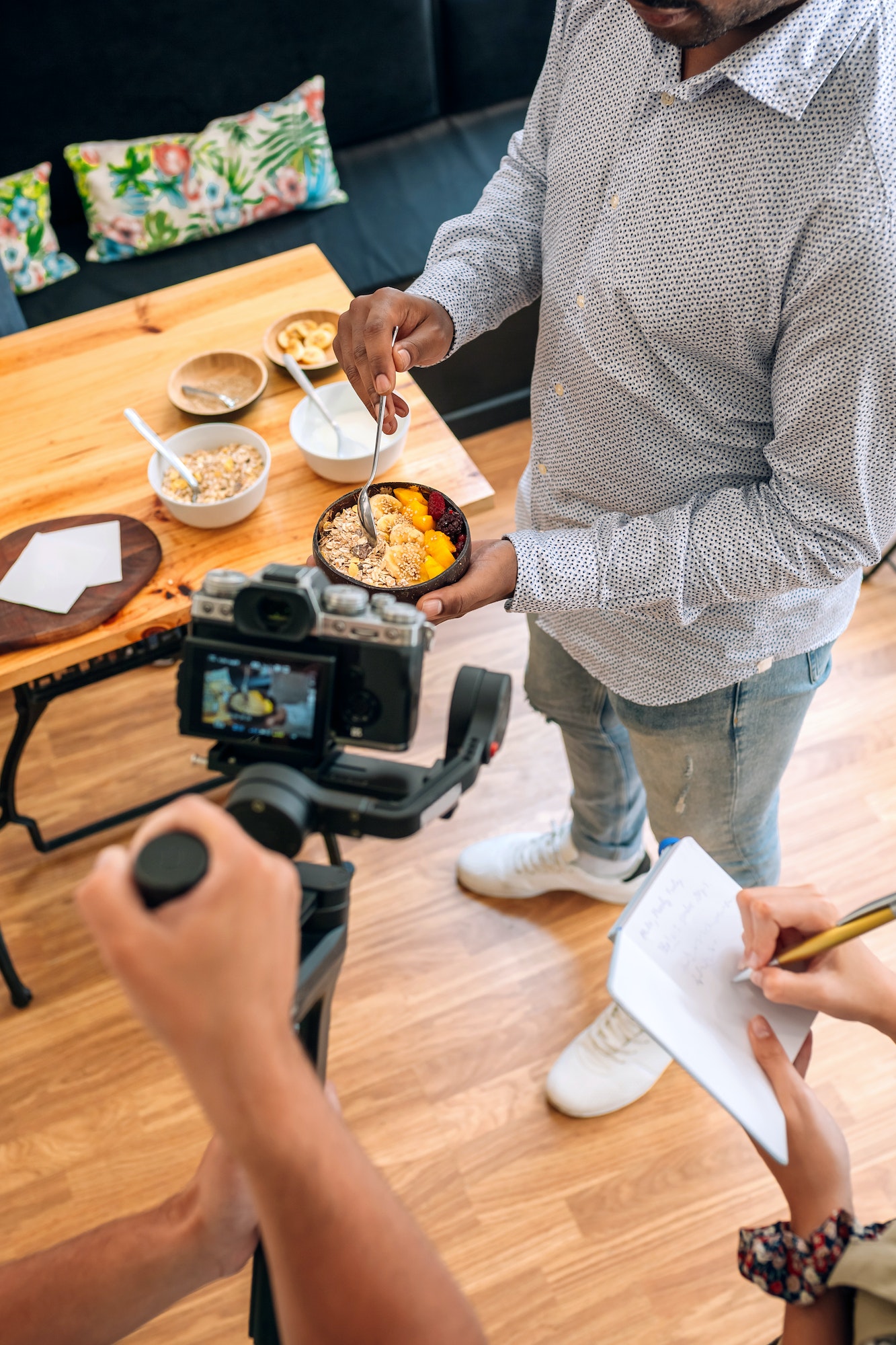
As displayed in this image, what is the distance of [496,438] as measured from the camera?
2.79m

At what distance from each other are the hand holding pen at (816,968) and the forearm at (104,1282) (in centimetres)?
59

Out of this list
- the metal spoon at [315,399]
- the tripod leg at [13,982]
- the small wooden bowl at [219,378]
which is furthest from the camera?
the tripod leg at [13,982]

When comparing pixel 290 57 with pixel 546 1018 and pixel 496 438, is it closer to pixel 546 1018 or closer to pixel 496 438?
pixel 496 438

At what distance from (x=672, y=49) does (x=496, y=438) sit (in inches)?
74.6

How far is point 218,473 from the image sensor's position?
4.89ft

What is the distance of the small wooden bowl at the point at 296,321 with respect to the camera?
5.34ft

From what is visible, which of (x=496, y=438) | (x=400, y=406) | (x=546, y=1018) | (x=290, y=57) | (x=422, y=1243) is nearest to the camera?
(x=422, y=1243)

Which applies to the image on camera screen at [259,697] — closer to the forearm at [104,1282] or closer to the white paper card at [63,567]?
the forearm at [104,1282]

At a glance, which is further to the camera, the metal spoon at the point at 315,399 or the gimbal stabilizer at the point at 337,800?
the metal spoon at the point at 315,399

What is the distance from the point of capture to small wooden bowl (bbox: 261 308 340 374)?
163 centimetres

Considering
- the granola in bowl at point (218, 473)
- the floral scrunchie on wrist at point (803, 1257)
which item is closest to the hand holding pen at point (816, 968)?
the floral scrunchie on wrist at point (803, 1257)

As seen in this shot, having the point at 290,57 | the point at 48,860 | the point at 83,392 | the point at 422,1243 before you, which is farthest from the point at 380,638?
the point at 290,57

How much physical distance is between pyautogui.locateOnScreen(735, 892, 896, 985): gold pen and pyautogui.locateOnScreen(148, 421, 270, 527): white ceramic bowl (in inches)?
37.6

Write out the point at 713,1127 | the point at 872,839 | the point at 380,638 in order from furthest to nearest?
the point at 872,839 → the point at 713,1127 → the point at 380,638
